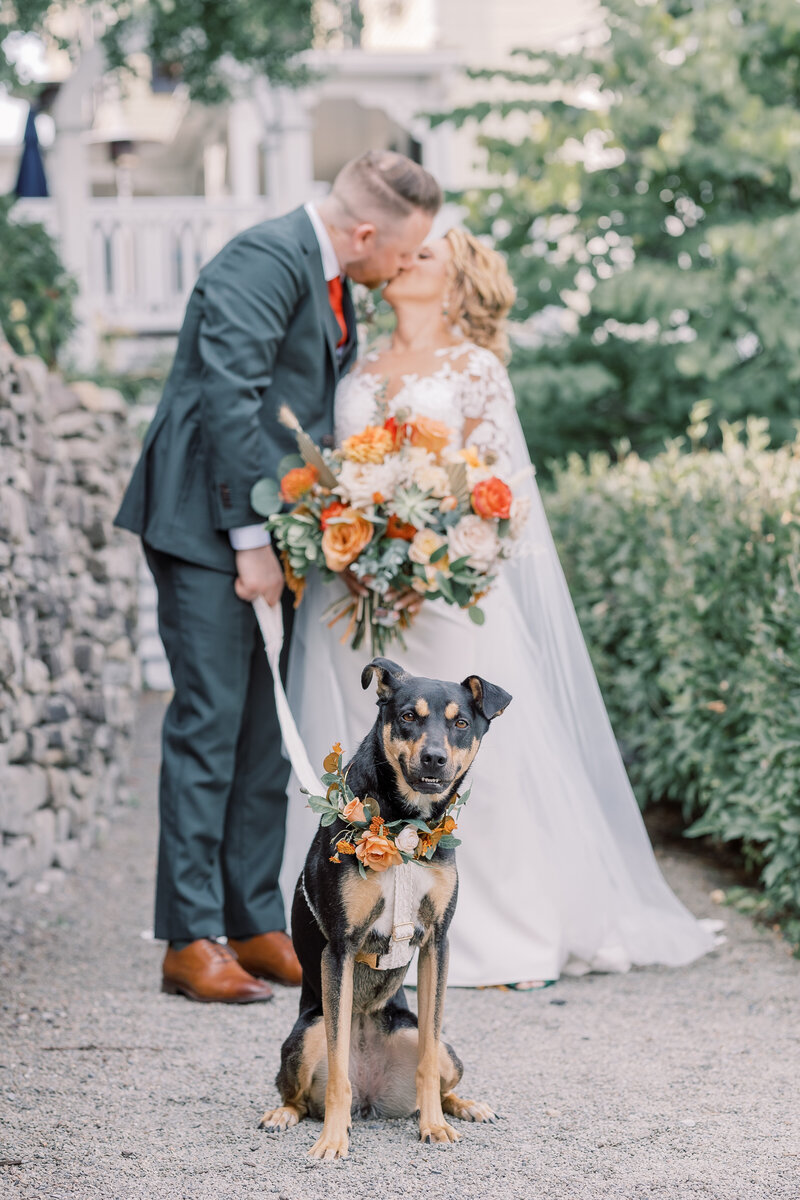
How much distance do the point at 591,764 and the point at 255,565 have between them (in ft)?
4.79

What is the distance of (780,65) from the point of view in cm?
798

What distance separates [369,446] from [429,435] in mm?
204

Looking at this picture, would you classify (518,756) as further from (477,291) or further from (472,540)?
(477,291)

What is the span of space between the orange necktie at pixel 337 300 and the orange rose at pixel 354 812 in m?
1.95

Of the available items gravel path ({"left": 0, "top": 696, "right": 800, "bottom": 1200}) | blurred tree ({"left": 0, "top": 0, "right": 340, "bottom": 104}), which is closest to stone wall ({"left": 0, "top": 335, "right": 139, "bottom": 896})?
gravel path ({"left": 0, "top": 696, "right": 800, "bottom": 1200})

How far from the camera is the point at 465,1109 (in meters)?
2.91

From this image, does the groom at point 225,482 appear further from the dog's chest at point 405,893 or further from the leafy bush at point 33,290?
the leafy bush at point 33,290

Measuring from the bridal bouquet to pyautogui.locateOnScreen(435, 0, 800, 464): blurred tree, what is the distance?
3951mm

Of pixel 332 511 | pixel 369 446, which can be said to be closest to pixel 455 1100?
pixel 332 511

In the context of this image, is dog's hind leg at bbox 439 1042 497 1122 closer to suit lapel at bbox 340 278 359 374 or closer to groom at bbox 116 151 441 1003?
groom at bbox 116 151 441 1003

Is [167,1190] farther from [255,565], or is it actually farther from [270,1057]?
[255,565]

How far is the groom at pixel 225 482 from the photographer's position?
12.4 feet

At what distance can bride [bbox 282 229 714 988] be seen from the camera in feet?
13.5

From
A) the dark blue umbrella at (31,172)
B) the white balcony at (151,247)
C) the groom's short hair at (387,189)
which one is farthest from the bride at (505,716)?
the dark blue umbrella at (31,172)
